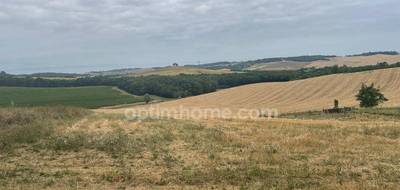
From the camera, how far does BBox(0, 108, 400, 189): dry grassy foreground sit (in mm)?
11742

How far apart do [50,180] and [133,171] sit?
7.09 feet

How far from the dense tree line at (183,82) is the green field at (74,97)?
225 inches

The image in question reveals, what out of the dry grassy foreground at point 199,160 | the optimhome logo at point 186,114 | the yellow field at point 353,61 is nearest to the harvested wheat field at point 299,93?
the optimhome logo at point 186,114

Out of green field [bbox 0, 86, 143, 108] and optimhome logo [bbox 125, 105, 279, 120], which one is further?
green field [bbox 0, 86, 143, 108]

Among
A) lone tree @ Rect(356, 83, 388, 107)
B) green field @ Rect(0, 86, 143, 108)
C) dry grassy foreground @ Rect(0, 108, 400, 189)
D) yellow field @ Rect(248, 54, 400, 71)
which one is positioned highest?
yellow field @ Rect(248, 54, 400, 71)

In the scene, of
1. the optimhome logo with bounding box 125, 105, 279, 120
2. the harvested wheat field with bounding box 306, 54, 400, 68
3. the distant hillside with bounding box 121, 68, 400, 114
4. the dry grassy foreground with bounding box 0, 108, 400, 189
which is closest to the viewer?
the dry grassy foreground with bounding box 0, 108, 400, 189

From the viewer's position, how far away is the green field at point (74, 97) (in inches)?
3516

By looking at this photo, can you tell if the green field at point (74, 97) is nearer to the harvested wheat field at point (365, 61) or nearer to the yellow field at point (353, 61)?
the yellow field at point (353, 61)

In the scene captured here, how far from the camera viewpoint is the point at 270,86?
9731cm

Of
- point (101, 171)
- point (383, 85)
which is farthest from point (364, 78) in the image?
point (101, 171)

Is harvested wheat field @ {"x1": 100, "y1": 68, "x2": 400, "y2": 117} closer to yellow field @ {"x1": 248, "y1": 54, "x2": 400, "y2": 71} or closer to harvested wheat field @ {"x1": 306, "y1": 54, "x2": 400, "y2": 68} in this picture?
harvested wheat field @ {"x1": 306, "y1": 54, "x2": 400, "y2": 68}

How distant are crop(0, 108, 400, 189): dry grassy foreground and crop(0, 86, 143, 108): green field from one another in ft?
217

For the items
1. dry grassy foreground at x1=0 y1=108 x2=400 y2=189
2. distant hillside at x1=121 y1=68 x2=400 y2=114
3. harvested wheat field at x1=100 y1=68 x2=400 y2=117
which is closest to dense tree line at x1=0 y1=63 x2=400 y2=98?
distant hillside at x1=121 y1=68 x2=400 y2=114

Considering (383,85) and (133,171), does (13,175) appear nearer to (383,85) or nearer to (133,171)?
(133,171)
